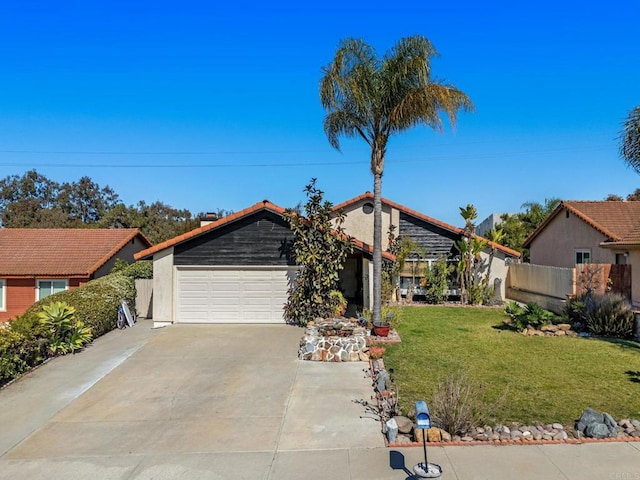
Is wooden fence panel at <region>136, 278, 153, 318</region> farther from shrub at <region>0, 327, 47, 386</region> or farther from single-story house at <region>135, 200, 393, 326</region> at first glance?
shrub at <region>0, 327, 47, 386</region>

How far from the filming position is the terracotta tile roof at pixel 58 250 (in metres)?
19.9

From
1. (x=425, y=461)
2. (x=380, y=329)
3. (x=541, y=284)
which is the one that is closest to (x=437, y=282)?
(x=541, y=284)

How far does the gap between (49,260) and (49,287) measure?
1.45m

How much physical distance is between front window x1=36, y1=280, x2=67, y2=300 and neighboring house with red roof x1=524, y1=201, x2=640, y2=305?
2405cm

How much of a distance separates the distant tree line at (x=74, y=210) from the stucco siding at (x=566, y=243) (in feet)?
107

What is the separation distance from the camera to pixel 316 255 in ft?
45.9

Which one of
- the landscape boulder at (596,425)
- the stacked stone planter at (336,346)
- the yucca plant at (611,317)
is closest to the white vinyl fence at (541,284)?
the yucca plant at (611,317)

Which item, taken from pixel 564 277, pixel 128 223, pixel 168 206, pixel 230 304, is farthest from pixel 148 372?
pixel 168 206

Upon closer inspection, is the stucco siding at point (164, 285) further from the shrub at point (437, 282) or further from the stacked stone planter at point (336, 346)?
the shrub at point (437, 282)

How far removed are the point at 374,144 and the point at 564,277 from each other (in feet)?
32.2

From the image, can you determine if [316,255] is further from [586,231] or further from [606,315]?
[586,231]

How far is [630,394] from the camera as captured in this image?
25.0 feet

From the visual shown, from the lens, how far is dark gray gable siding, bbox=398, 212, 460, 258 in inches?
808

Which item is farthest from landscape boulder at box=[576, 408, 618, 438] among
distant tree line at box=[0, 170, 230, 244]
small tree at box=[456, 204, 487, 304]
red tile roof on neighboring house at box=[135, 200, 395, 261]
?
distant tree line at box=[0, 170, 230, 244]
